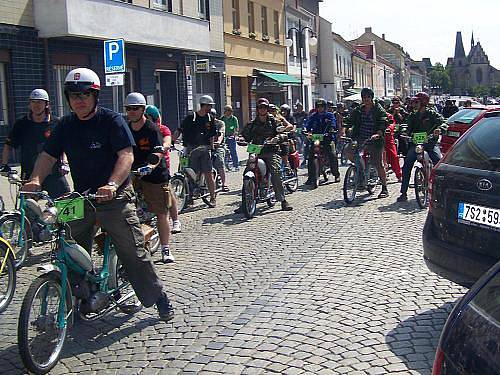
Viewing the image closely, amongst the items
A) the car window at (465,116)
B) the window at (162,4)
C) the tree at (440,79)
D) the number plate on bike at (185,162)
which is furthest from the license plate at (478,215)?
the tree at (440,79)

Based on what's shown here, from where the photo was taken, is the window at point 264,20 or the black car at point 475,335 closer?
the black car at point 475,335

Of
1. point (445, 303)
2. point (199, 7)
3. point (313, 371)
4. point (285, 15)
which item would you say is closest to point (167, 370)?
point (313, 371)

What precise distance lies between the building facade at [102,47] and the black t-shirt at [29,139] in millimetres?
7844

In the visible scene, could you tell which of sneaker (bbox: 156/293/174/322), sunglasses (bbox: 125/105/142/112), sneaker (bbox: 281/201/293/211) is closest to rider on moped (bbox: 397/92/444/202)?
sneaker (bbox: 281/201/293/211)

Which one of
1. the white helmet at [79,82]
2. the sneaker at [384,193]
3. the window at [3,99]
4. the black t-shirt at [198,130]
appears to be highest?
the window at [3,99]

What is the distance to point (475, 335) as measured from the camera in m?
2.08

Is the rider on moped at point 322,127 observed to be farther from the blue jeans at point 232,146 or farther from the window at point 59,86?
the window at point 59,86

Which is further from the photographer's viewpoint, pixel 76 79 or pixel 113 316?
pixel 113 316

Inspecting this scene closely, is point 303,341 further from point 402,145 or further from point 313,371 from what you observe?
point 402,145

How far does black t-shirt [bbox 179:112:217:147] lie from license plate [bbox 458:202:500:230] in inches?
271

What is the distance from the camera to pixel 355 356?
4.20 metres

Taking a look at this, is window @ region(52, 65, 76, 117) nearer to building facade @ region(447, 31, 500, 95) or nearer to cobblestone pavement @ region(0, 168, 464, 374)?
cobblestone pavement @ region(0, 168, 464, 374)

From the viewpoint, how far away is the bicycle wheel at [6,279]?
17.7 ft

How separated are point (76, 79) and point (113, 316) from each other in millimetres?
1992
